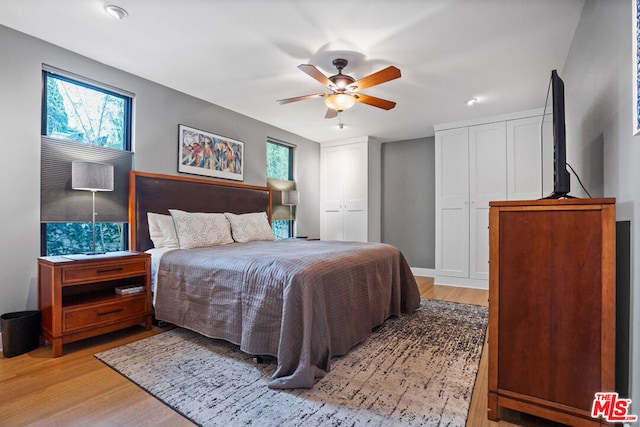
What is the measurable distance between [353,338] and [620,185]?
1.86 m

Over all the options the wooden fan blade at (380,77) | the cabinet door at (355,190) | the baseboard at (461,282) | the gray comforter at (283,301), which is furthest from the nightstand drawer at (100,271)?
the baseboard at (461,282)

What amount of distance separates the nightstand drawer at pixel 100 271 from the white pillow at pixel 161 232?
40cm

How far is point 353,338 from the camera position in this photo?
7.82 feet

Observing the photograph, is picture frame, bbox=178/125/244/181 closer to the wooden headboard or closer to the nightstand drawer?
the wooden headboard

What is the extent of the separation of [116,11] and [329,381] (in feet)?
9.67

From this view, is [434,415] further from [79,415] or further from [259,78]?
[259,78]

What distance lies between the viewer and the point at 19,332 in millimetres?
2268

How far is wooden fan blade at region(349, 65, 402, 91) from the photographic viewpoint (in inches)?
97.7

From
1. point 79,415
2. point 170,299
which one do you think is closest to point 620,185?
point 79,415

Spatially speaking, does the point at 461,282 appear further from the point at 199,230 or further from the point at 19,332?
the point at 19,332

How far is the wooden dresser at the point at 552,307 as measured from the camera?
134cm

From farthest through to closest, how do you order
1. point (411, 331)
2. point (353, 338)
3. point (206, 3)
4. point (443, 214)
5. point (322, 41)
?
point (443, 214), point (411, 331), point (322, 41), point (353, 338), point (206, 3)

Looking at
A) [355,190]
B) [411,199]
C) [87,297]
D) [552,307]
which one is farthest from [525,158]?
[87,297]

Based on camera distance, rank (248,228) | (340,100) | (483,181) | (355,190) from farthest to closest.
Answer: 1. (355,190)
2. (483,181)
3. (248,228)
4. (340,100)
